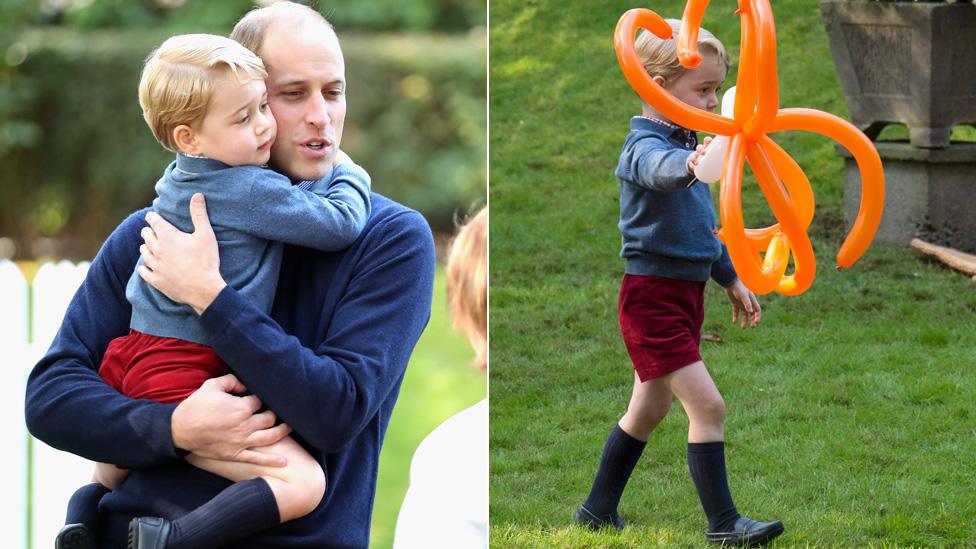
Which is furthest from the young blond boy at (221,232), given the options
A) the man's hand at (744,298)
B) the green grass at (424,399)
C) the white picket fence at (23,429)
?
the green grass at (424,399)

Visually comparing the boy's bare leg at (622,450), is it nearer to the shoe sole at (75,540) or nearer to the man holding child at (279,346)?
the man holding child at (279,346)

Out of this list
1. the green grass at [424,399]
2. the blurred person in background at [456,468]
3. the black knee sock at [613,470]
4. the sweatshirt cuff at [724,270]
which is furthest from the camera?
the green grass at [424,399]

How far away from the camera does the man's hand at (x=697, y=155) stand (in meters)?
2.64

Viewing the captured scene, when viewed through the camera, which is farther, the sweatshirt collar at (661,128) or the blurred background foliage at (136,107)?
the blurred background foliage at (136,107)

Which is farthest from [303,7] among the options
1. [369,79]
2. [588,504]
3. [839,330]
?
[369,79]

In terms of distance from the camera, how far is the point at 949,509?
145 inches

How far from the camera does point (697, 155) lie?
8.79 feet

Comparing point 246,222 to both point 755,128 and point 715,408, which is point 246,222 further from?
point 715,408

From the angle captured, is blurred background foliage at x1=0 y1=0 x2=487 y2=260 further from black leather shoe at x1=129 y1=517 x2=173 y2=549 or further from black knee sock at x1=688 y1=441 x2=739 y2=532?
black leather shoe at x1=129 y1=517 x2=173 y2=549

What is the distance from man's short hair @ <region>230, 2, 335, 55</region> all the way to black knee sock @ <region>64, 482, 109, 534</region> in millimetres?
727

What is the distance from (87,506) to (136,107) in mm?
5038

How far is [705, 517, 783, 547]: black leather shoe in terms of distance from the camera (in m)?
3.26

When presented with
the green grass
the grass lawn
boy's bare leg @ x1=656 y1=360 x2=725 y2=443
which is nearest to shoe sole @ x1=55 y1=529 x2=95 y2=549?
boy's bare leg @ x1=656 y1=360 x2=725 y2=443

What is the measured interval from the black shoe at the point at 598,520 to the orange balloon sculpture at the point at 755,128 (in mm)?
1007
